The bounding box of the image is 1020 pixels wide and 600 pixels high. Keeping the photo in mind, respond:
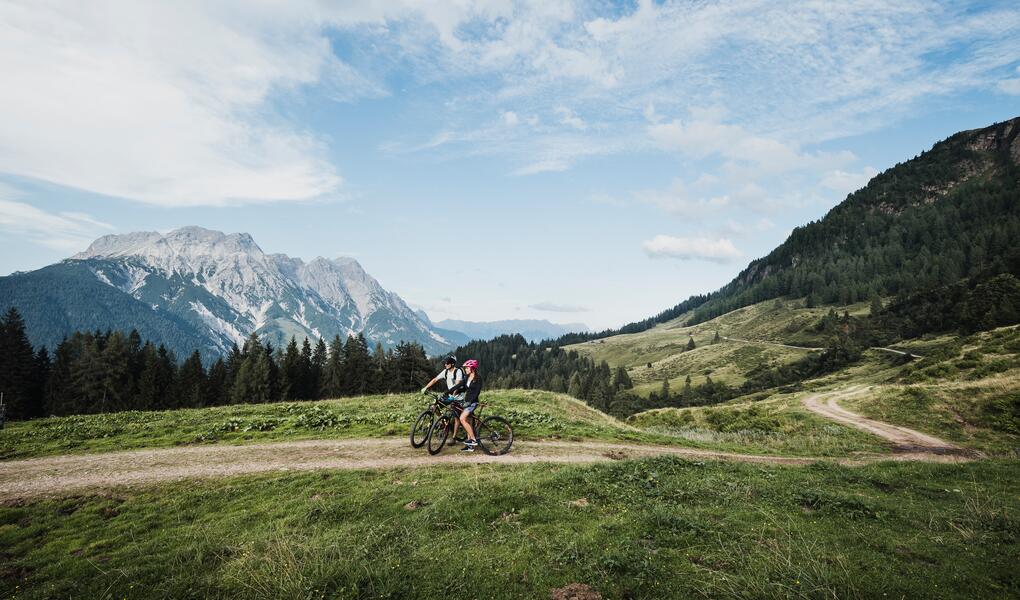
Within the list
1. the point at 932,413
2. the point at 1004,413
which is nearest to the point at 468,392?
the point at 1004,413

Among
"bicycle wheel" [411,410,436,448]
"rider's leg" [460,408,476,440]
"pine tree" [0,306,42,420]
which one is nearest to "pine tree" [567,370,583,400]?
"pine tree" [0,306,42,420]

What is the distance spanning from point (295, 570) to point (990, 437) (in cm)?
4761

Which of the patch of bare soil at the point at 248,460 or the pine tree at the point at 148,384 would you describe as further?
the pine tree at the point at 148,384

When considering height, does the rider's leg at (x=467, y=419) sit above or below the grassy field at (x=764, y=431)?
above

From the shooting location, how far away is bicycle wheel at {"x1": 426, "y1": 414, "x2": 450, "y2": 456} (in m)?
18.2

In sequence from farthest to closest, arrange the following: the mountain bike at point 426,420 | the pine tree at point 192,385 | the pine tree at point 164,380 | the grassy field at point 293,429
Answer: the pine tree at point 192,385 → the pine tree at point 164,380 → the grassy field at point 293,429 → the mountain bike at point 426,420

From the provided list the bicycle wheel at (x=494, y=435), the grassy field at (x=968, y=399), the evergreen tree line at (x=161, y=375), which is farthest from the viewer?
the evergreen tree line at (x=161, y=375)

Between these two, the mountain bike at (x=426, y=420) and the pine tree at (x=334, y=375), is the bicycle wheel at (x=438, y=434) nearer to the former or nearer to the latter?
the mountain bike at (x=426, y=420)

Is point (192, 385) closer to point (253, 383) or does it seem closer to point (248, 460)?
point (253, 383)

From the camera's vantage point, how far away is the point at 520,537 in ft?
29.6

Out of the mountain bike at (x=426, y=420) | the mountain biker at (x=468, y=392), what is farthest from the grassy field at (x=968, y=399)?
the mountain bike at (x=426, y=420)

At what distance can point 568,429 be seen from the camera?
992 inches

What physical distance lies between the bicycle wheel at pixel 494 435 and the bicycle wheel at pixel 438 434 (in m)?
1.39

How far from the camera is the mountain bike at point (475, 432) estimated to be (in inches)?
717
